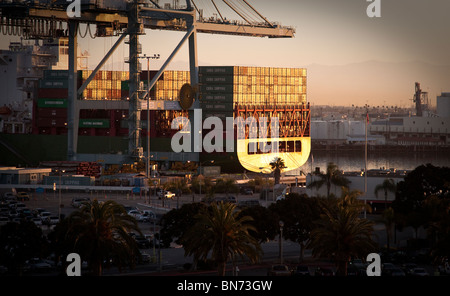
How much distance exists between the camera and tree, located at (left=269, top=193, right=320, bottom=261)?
40.0 m

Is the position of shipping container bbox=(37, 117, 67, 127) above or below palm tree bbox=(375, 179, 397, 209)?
above

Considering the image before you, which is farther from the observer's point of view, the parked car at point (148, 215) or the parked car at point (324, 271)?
the parked car at point (148, 215)

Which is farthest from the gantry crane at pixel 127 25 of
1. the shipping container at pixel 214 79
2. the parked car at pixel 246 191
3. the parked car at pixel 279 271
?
the parked car at pixel 279 271

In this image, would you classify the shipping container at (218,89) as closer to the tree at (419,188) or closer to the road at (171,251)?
the road at (171,251)

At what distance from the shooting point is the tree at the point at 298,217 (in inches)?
1574

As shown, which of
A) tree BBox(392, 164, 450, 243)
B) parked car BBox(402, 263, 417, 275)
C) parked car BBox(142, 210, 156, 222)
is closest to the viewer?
parked car BBox(402, 263, 417, 275)

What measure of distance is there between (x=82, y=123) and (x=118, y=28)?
18.1 metres

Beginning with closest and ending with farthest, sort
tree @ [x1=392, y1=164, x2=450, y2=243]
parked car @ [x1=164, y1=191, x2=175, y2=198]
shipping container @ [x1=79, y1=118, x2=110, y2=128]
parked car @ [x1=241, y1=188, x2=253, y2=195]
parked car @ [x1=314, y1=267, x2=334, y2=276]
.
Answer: parked car @ [x1=314, y1=267, x2=334, y2=276] → tree @ [x1=392, y1=164, x2=450, y2=243] → parked car @ [x1=164, y1=191, x2=175, y2=198] → parked car @ [x1=241, y1=188, x2=253, y2=195] → shipping container @ [x1=79, y1=118, x2=110, y2=128]

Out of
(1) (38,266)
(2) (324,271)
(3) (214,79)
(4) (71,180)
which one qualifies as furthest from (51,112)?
(2) (324,271)

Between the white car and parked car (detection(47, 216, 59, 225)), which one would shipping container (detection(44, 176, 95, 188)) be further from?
parked car (detection(47, 216, 59, 225))

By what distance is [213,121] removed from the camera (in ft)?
310

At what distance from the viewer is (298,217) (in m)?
40.4

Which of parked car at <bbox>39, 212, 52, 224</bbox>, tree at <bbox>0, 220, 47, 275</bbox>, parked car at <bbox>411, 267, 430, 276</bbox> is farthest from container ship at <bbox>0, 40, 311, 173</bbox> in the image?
parked car at <bbox>411, 267, 430, 276</bbox>
